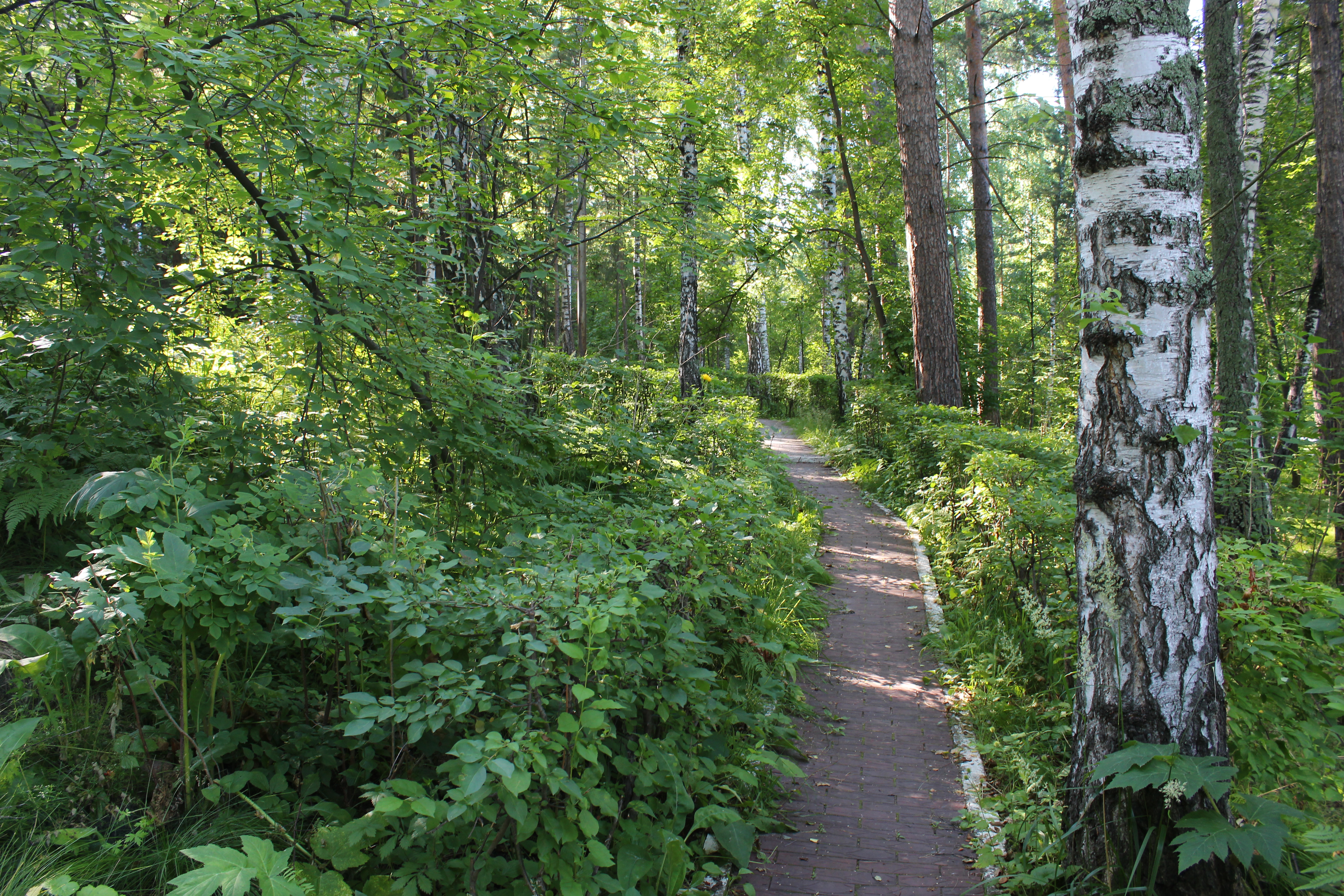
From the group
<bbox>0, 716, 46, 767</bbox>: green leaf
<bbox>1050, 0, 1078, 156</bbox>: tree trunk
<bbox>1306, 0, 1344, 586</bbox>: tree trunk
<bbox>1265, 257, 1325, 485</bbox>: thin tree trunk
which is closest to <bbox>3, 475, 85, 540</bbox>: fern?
<bbox>0, 716, 46, 767</bbox>: green leaf

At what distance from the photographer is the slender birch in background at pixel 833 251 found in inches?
578

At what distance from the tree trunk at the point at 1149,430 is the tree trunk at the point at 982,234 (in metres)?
11.7

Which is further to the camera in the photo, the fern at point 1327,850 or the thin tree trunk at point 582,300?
A: the thin tree trunk at point 582,300

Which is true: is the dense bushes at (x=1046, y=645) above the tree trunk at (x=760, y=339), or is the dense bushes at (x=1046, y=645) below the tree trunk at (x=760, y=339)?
below

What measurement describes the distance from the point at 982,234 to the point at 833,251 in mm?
3453

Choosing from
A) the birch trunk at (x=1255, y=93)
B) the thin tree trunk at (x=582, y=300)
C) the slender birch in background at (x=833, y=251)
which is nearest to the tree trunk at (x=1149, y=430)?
the birch trunk at (x=1255, y=93)

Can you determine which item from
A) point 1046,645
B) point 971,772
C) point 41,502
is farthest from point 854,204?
point 41,502

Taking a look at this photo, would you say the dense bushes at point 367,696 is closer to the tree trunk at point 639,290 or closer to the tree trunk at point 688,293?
the tree trunk at point 639,290

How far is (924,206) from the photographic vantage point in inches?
457

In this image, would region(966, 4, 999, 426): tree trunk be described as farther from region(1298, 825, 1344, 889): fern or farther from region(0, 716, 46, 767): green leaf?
region(0, 716, 46, 767): green leaf

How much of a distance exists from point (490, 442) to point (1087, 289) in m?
3.09

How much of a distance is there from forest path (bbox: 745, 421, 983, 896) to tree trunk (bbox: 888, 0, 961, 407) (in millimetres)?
5706

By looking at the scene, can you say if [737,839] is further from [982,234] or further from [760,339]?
[760,339]

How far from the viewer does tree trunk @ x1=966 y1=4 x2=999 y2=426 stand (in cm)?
1409
